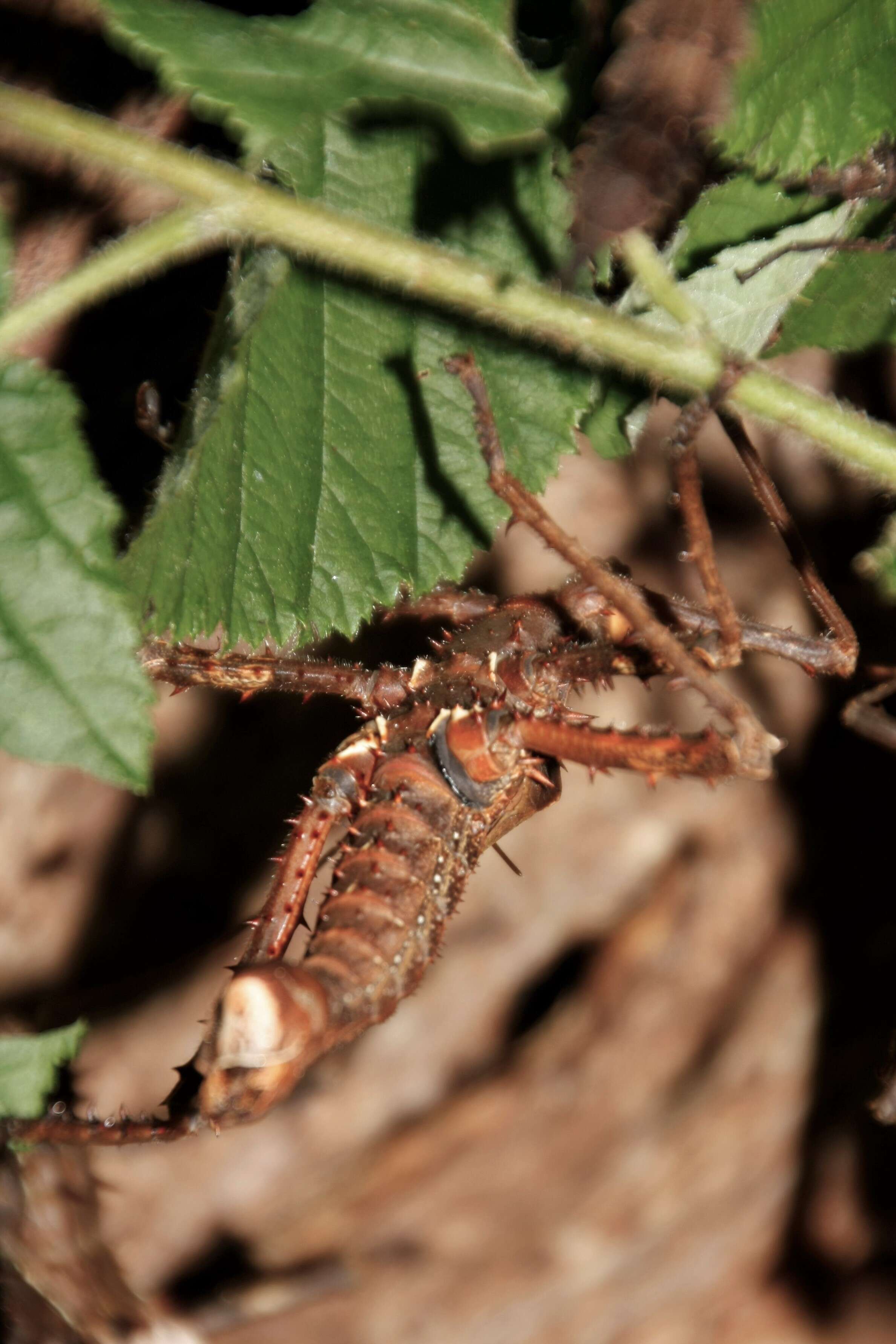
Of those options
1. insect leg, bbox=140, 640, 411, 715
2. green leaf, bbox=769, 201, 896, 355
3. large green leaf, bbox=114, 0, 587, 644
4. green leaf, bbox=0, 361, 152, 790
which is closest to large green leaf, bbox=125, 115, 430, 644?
large green leaf, bbox=114, 0, 587, 644

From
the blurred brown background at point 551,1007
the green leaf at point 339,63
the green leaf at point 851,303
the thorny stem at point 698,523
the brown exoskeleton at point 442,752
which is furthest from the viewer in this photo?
the blurred brown background at point 551,1007

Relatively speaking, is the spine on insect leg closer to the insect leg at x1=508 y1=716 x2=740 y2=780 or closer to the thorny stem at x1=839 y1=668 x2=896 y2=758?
the insect leg at x1=508 y1=716 x2=740 y2=780

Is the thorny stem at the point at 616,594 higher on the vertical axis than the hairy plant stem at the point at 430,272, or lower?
lower

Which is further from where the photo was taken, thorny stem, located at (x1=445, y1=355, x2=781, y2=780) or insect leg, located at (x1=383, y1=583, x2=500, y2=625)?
insect leg, located at (x1=383, y1=583, x2=500, y2=625)

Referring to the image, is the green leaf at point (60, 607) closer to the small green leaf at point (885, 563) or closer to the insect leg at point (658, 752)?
the insect leg at point (658, 752)

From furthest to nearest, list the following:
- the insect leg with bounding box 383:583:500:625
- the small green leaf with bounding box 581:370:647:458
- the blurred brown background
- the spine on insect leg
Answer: the blurred brown background < the insect leg with bounding box 383:583:500:625 < the small green leaf with bounding box 581:370:647:458 < the spine on insect leg

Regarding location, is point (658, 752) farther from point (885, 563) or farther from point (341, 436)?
point (341, 436)

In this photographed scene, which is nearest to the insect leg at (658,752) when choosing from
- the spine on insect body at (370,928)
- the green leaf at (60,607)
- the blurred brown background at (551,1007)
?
the spine on insect body at (370,928)

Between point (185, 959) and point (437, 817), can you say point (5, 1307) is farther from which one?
point (437, 817)
